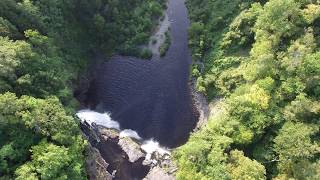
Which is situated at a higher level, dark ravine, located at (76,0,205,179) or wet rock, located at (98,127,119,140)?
dark ravine, located at (76,0,205,179)

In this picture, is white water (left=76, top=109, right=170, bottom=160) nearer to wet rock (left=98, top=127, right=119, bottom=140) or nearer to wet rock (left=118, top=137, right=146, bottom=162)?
wet rock (left=98, top=127, right=119, bottom=140)

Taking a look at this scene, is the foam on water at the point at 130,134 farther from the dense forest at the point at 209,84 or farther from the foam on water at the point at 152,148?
the dense forest at the point at 209,84

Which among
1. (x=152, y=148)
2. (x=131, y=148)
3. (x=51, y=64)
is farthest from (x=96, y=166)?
(x=51, y=64)

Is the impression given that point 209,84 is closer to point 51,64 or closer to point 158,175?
point 158,175

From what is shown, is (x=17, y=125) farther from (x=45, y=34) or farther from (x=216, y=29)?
(x=216, y=29)

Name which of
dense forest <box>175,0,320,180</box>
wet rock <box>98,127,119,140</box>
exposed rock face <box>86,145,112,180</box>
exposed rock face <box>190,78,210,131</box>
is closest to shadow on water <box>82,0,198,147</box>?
exposed rock face <box>190,78,210,131</box>

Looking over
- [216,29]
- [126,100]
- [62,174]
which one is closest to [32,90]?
[62,174]
